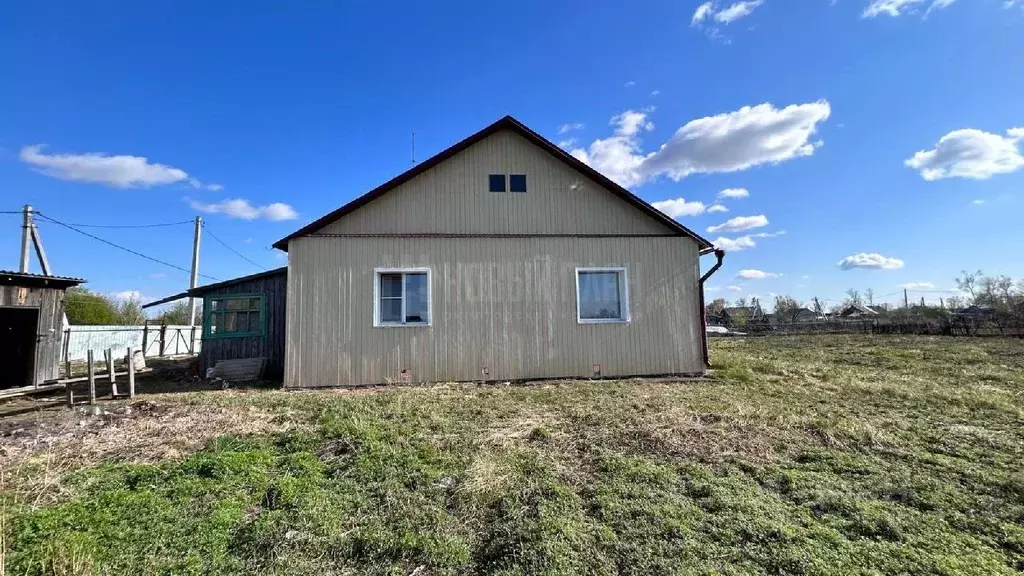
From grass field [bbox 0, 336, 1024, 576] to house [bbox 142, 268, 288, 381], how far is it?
14.0 ft

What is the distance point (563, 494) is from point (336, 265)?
749cm

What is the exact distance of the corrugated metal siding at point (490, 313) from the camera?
30.7ft

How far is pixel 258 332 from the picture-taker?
11.5 meters

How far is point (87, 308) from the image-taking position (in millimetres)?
24047

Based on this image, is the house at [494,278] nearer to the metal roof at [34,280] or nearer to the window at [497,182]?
the window at [497,182]

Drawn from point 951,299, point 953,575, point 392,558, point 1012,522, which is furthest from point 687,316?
point 951,299

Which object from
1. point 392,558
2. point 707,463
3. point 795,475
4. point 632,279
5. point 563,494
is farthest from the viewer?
point 632,279

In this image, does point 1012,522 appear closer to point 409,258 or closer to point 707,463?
point 707,463

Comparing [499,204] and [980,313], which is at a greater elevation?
[499,204]

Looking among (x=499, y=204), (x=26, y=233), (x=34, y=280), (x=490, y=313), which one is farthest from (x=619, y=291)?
(x=26, y=233)

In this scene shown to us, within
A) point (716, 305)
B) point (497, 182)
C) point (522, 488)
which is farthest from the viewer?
point (716, 305)

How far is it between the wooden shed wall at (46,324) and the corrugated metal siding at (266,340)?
9.13 ft

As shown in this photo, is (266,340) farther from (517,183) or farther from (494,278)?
(517,183)

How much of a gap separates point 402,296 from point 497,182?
11.2ft
